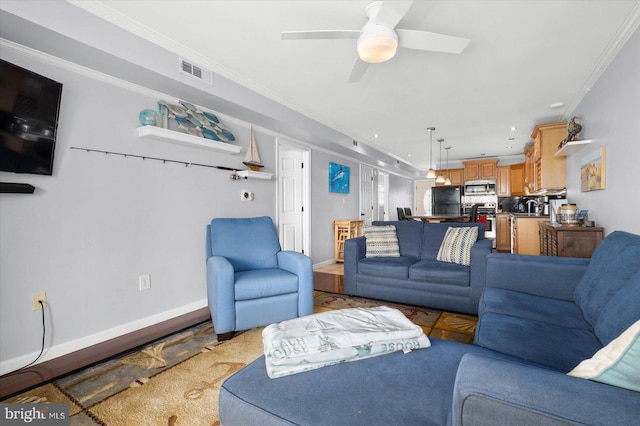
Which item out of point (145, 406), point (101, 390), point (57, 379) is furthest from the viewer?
point (57, 379)

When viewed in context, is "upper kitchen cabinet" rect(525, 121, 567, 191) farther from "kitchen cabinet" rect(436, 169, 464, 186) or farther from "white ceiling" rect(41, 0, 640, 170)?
"kitchen cabinet" rect(436, 169, 464, 186)

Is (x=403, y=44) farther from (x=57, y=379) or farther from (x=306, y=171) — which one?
(x=57, y=379)

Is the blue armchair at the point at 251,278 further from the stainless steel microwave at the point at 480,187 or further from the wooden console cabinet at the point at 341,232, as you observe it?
the stainless steel microwave at the point at 480,187

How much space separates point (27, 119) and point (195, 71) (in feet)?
4.13

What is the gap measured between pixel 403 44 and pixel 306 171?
2.84 m

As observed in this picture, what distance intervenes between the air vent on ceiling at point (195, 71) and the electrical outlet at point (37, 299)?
78.7 inches

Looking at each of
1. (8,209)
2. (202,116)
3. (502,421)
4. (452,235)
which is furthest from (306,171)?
(502,421)

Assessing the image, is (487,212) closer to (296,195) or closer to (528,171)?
(528,171)

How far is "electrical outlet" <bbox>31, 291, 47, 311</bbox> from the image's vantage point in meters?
2.03

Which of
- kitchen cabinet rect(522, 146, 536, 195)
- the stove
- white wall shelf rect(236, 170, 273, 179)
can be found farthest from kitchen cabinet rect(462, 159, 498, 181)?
white wall shelf rect(236, 170, 273, 179)

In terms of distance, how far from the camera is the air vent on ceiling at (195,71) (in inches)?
101

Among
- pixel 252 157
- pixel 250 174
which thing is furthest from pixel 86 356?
pixel 252 157

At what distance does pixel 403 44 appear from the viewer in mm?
2092

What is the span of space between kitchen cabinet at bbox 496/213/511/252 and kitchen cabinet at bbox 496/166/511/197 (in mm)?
1238
